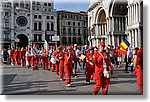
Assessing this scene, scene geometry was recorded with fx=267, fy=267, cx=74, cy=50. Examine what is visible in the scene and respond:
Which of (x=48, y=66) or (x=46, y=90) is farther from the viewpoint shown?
(x=48, y=66)

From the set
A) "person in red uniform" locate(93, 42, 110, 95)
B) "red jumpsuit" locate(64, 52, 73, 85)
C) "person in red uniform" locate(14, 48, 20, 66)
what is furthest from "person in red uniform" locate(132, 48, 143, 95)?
"person in red uniform" locate(14, 48, 20, 66)

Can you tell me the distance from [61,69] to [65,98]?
274 centimetres

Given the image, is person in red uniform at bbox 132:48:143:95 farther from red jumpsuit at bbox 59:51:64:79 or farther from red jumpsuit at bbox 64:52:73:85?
red jumpsuit at bbox 59:51:64:79

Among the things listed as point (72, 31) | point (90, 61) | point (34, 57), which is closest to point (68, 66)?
point (90, 61)

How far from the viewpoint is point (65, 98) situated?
18.6ft

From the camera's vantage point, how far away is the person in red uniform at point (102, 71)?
18.2 ft

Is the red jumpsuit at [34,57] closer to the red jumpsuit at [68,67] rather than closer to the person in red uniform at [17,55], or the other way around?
the person in red uniform at [17,55]

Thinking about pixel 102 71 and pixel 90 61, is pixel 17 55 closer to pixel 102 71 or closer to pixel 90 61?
pixel 90 61

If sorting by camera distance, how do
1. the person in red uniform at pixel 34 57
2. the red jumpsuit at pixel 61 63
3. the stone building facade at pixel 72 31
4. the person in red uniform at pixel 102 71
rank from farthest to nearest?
1. the person in red uniform at pixel 34 57
2. the stone building facade at pixel 72 31
3. the red jumpsuit at pixel 61 63
4. the person in red uniform at pixel 102 71

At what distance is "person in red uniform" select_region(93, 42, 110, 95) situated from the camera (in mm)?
5555

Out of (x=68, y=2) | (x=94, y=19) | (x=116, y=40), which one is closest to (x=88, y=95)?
(x=68, y=2)

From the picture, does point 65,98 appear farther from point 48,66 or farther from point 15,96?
point 48,66

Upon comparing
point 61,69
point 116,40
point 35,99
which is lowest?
point 35,99

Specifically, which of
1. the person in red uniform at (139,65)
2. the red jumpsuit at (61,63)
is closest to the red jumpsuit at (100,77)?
the person in red uniform at (139,65)
